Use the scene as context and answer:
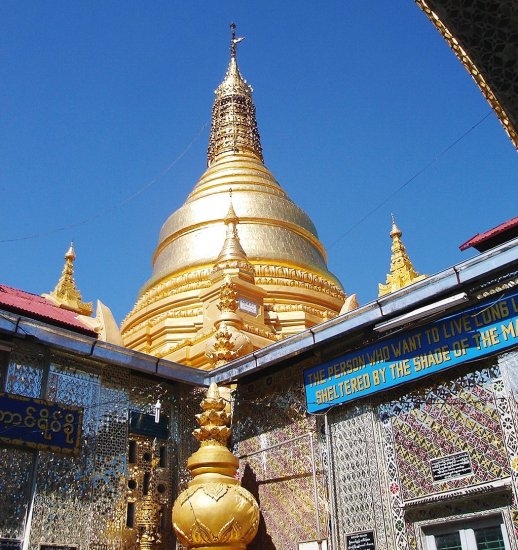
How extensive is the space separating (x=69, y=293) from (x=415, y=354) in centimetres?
1243

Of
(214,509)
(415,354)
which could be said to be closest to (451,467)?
(415,354)

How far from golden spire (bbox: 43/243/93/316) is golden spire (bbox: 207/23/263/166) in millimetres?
8462

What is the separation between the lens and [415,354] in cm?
806

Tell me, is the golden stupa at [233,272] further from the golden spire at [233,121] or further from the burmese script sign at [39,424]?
the burmese script sign at [39,424]

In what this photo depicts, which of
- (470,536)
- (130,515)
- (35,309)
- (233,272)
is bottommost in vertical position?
(470,536)

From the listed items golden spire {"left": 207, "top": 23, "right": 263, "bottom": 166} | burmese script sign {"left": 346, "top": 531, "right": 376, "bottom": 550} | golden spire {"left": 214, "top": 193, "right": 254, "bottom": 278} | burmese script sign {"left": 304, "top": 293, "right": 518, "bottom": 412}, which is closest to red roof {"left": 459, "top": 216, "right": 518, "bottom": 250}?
burmese script sign {"left": 304, "top": 293, "right": 518, "bottom": 412}

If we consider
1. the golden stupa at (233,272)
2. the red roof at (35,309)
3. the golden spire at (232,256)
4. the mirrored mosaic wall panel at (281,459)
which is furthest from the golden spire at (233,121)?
the mirrored mosaic wall panel at (281,459)

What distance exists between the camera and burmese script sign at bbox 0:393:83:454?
818 cm

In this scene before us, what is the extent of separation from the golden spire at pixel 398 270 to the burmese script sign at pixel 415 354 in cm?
911

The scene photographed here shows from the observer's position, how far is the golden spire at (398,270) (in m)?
17.7

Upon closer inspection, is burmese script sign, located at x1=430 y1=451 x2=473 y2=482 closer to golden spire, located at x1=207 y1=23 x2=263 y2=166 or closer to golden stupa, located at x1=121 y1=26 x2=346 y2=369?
golden stupa, located at x1=121 y1=26 x2=346 y2=369

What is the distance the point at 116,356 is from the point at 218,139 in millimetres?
17682

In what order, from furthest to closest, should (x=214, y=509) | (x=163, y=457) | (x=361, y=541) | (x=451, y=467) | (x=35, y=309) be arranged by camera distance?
(x=163, y=457) < (x=35, y=309) < (x=361, y=541) < (x=214, y=509) < (x=451, y=467)

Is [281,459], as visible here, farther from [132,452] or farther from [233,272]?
[233,272]
